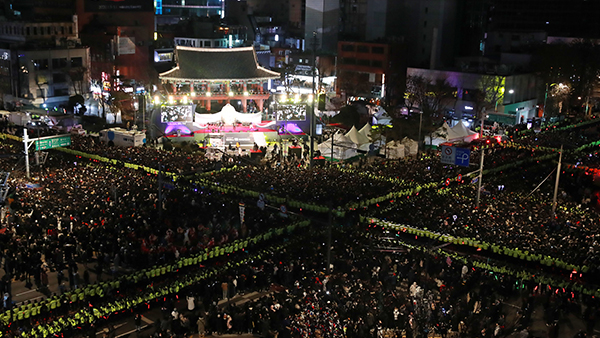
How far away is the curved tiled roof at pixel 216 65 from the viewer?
170ft

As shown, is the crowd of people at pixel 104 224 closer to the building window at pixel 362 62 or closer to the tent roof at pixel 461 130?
the tent roof at pixel 461 130

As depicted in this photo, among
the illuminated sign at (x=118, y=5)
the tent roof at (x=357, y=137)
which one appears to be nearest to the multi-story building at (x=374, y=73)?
the tent roof at (x=357, y=137)

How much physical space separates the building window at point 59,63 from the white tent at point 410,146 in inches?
1314

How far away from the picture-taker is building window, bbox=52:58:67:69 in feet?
189

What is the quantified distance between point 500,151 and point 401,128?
6843mm

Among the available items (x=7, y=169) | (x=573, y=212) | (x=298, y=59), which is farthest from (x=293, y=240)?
(x=298, y=59)

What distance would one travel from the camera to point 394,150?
41062 millimetres

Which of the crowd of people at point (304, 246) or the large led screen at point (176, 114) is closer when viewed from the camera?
the crowd of people at point (304, 246)

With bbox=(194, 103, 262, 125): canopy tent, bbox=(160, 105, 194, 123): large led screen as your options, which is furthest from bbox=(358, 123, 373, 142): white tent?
bbox=(160, 105, 194, 123): large led screen

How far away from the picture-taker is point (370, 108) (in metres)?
57.1

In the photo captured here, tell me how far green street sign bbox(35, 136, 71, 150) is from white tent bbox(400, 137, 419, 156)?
A: 2070cm

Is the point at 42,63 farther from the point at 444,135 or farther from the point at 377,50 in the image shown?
the point at 444,135

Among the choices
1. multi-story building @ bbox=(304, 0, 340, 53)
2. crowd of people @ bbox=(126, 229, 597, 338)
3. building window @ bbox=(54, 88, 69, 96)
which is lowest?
crowd of people @ bbox=(126, 229, 597, 338)

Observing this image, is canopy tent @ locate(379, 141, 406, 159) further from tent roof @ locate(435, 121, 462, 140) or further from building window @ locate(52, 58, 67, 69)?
building window @ locate(52, 58, 67, 69)
